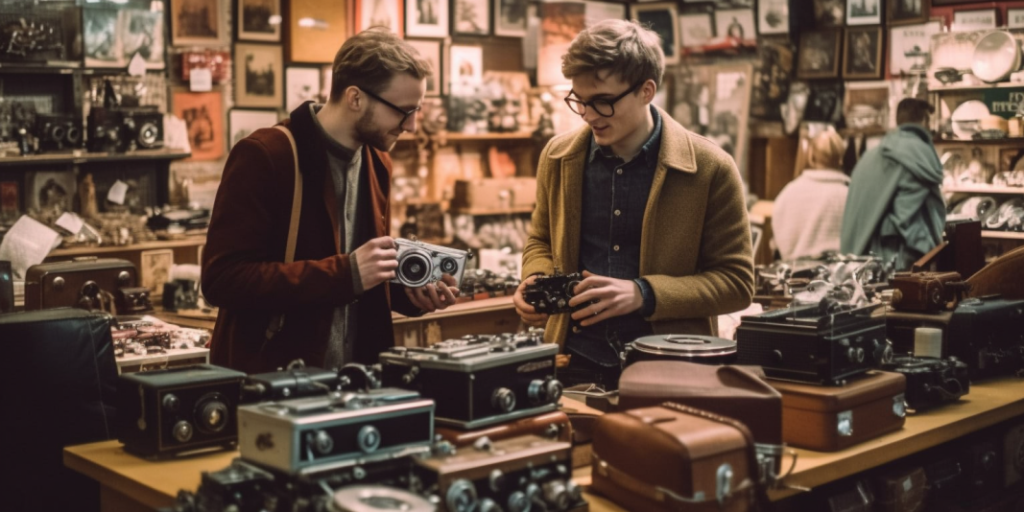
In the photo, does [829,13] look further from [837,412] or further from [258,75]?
[837,412]

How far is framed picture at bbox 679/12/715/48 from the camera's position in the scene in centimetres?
1010

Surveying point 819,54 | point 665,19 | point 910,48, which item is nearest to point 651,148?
point 910,48

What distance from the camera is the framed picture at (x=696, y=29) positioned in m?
10.1

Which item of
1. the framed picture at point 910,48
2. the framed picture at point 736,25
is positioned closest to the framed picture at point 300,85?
the framed picture at point 736,25

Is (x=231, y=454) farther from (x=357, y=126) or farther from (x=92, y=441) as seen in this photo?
(x=357, y=126)

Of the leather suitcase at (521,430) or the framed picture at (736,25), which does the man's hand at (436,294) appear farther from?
the framed picture at (736,25)

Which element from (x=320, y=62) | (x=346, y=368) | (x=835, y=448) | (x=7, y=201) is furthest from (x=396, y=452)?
(x=320, y=62)

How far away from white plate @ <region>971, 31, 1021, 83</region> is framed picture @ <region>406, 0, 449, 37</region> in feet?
11.9

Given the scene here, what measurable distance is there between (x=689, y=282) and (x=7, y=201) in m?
4.61

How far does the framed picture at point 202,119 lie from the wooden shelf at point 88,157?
0.40m

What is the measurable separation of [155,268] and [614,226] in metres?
3.98

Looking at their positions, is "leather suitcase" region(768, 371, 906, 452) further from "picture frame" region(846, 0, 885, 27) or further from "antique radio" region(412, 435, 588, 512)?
"picture frame" region(846, 0, 885, 27)

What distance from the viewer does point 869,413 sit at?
2877 millimetres

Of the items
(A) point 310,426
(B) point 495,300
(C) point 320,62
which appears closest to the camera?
(A) point 310,426
